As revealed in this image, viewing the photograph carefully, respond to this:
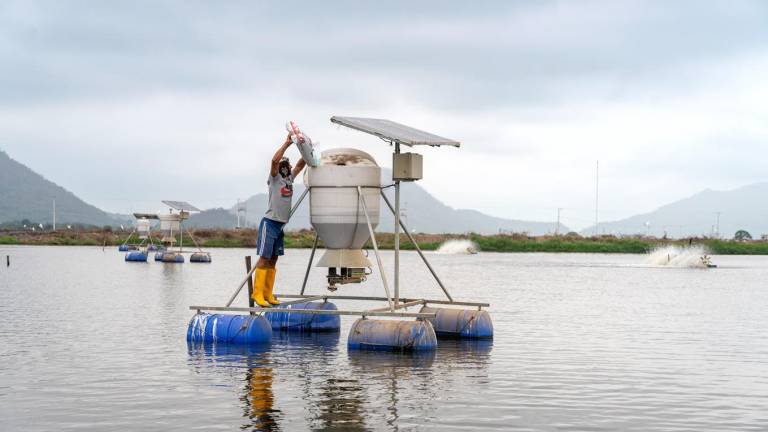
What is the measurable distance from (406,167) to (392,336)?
4253mm

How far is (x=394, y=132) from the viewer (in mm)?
25188

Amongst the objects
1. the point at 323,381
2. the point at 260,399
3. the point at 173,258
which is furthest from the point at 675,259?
the point at 260,399

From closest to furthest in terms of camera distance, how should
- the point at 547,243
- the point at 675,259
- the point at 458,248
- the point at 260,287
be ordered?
the point at 260,287, the point at 675,259, the point at 458,248, the point at 547,243

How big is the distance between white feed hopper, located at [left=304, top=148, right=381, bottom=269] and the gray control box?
120 centimetres

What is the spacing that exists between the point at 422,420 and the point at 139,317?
20.8 meters

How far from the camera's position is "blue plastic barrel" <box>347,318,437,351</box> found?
23672mm

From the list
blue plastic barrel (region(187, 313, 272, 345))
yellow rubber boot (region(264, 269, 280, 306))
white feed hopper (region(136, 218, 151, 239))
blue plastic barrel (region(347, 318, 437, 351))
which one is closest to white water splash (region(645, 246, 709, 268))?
white feed hopper (region(136, 218, 151, 239))

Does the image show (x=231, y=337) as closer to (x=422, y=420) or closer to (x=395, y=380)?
(x=395, y=380)

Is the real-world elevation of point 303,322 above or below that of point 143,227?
below

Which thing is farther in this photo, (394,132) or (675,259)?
(675,259)

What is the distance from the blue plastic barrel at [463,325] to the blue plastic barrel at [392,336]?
336 centimetres

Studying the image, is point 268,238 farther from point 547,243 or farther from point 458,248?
point 547,243

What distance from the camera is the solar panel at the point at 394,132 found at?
79.9ft

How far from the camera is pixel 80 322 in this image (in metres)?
32.6
